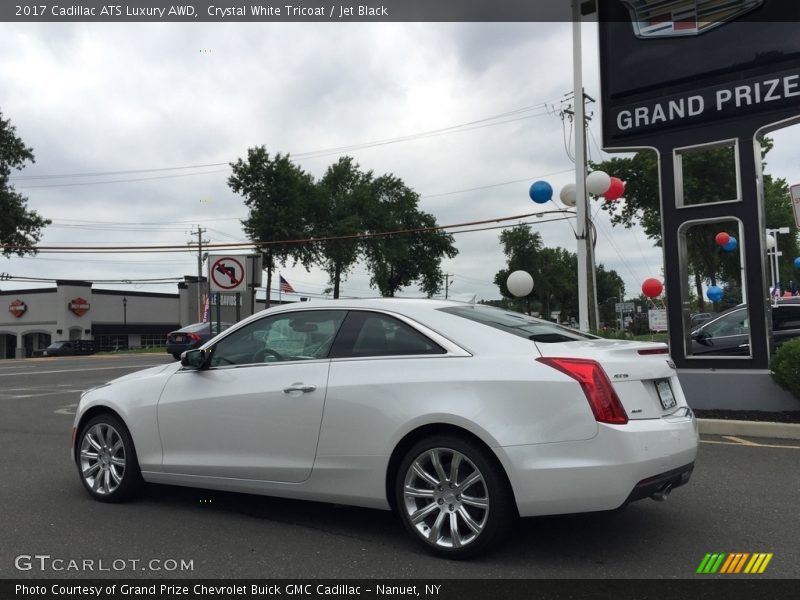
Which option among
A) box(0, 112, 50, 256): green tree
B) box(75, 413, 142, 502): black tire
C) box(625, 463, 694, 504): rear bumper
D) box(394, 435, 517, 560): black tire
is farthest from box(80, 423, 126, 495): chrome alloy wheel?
box(0, 112, 50, 256): green tree

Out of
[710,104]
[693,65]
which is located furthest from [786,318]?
[693,65]

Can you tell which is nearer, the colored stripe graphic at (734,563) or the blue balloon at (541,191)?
the colored stripe graphic at (734,563)

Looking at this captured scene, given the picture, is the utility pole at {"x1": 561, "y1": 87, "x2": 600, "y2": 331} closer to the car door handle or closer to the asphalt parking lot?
the asphalt parking lot

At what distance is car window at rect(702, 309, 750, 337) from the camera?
12742mm

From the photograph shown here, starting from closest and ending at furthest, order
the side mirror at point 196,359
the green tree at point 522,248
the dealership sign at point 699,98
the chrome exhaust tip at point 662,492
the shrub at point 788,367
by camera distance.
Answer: the chrome exhaust tip at point 662,492 < the side mirror at point 196,359 < the shrub at point 788,367 < the dealership sign at point 699,98 < the green tree at point 522,248

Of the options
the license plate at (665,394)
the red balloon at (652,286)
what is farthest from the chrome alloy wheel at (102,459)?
the red balloon at (652,286)

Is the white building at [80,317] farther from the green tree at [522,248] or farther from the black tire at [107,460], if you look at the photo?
the black tire at [107,460]

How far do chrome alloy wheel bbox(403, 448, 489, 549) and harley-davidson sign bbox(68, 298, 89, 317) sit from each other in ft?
196

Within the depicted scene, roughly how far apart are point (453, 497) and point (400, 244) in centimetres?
5711

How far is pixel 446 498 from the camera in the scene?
3.89m

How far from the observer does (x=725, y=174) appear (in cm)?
3309

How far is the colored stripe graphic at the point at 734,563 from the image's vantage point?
371 cm

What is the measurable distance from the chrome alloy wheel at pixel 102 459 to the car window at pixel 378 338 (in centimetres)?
211

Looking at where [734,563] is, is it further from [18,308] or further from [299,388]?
[18,308]
